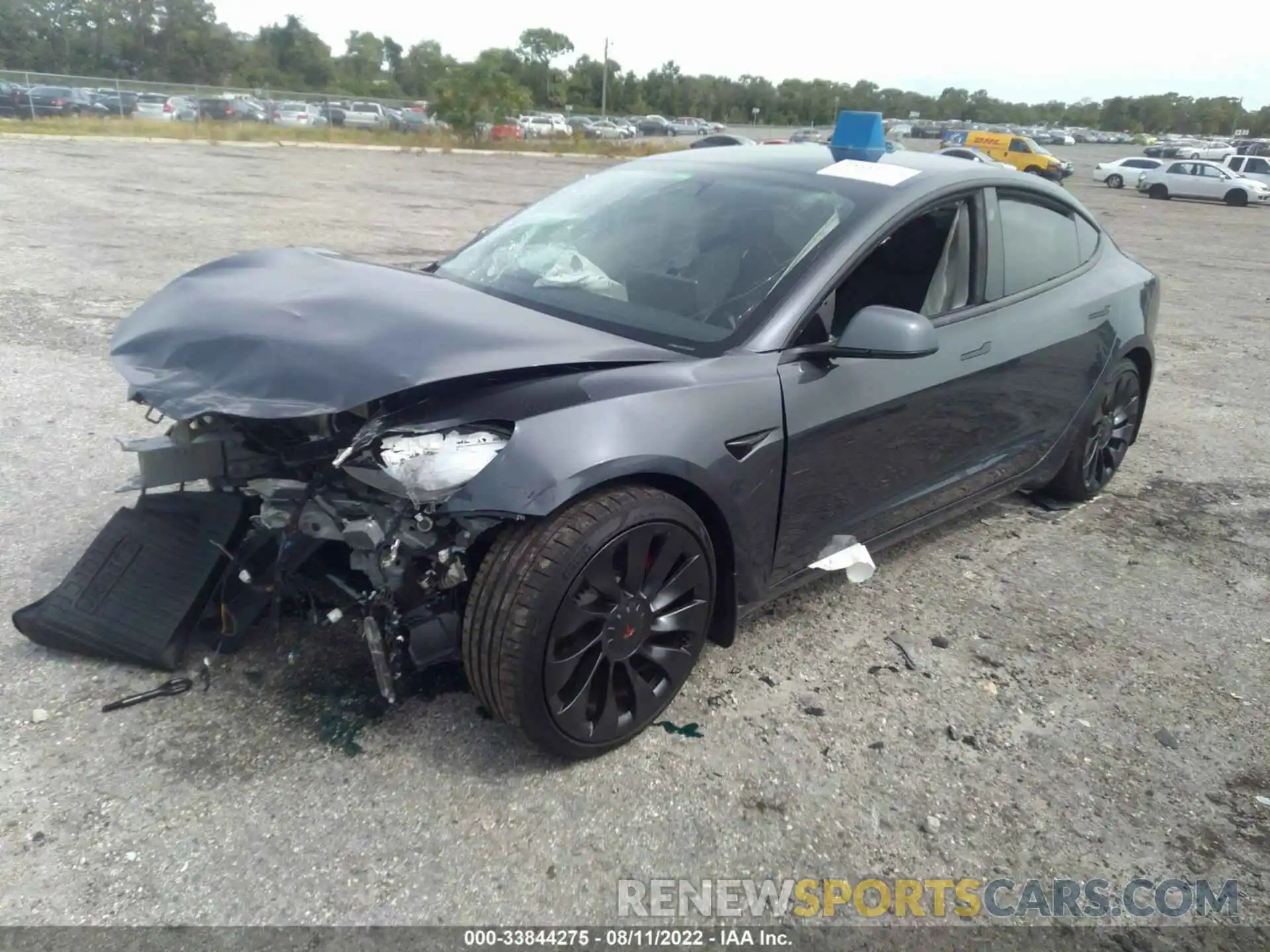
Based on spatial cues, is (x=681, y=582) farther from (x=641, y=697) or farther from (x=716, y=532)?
(x=641, y=697)

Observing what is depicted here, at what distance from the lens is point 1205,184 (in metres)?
31.4

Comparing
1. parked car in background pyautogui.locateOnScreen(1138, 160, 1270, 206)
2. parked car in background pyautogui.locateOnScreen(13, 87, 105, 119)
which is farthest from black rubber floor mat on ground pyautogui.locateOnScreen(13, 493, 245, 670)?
parked car in background pyautogui.locateOnScreen(13, 87, 105, 119)

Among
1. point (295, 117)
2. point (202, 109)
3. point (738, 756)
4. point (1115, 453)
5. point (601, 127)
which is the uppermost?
point (601, 127)

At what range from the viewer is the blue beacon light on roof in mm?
3965

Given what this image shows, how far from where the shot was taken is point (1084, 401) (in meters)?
4.36

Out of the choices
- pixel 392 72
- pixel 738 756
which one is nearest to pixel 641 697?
pixel 738 756

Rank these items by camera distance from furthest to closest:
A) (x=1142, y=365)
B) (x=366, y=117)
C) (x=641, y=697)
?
1. (x=366, y=117)
2. (x=1142, y=365)
3. (x=641, y=697)

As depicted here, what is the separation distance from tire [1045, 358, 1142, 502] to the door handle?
1111mm

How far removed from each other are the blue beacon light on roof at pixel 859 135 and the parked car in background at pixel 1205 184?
33.5 meters

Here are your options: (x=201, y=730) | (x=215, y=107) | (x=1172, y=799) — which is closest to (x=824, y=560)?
(x=1172, y=799)

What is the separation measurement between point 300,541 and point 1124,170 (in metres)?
39.5

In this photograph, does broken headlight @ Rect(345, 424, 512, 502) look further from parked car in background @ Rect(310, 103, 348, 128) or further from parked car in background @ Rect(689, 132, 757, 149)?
parked car in background @ Rect(310, 103, 348, 128)

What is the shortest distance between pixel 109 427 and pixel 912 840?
4.45 metres

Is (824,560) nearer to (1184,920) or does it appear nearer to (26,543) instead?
(1184,920)
